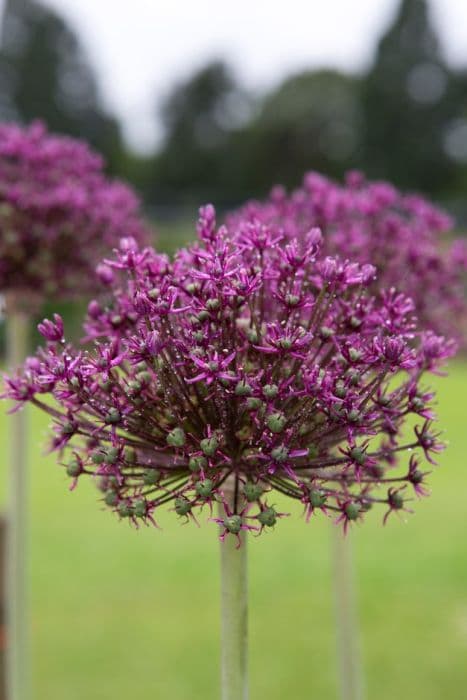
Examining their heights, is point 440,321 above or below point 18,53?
below

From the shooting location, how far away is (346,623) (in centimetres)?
A: 304

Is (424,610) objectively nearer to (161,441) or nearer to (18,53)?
(161,441)

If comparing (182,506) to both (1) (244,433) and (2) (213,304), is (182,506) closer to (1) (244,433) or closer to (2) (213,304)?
(1) (244,433)

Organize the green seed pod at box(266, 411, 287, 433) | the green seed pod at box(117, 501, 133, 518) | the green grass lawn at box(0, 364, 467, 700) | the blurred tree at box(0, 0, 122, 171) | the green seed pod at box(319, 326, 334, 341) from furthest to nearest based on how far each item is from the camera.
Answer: the blurred tree at box(0, 0, 122, 171) < the green grass lawn at box(0, 364, 467, 700) < the green seed pod at box(319, 326, 334, 341) < the green seed pod at box(117, 501, 133, 518) < the green seed pod at box(266, 411, 287, 433)

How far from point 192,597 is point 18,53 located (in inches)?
1548

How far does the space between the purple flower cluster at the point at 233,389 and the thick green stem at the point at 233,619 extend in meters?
0.11

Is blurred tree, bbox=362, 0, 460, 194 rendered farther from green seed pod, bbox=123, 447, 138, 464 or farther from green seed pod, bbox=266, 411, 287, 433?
green seed pod, bbox=266, 411, 287, 433

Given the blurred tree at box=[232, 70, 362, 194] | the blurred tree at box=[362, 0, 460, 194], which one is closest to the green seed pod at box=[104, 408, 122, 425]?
the blurred tree at box=[362, 0, 460, 194]

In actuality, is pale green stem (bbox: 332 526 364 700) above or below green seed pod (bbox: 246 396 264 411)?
below

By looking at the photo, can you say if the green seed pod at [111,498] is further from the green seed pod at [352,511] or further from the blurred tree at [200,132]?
the blurred tree at [200,132]

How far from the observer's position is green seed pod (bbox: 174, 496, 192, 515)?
1.56m

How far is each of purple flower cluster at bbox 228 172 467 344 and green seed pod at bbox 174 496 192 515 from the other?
3.78ft

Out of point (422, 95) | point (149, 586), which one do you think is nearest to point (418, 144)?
point (422, 95)

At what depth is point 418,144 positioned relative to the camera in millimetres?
39000
